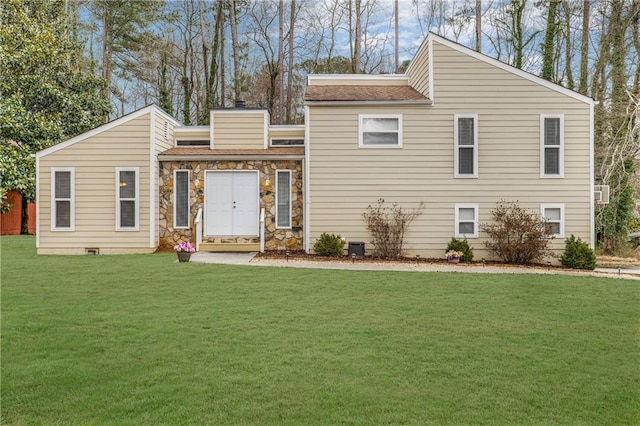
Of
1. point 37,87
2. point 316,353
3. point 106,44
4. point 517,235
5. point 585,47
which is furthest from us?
point 106,44

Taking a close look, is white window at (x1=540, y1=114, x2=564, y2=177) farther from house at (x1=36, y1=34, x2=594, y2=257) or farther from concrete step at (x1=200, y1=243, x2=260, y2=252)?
concrete step at (x1=200, y1=243, x2=260, y2=252)

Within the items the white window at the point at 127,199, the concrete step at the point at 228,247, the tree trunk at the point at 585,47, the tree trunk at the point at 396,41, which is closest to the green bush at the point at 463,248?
the concrete step at the point at 228,247

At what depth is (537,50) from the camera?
20328mm

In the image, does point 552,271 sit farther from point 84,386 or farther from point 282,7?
point 282,7

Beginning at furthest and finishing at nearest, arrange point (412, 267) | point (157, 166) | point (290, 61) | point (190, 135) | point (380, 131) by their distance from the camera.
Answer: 1. point (290, 61)
2. point (190, 135)
3. point (157, 166)
4. point (380, 131)
5. point (412, 267)

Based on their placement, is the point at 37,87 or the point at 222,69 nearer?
the point at 37,87

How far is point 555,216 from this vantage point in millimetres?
11742

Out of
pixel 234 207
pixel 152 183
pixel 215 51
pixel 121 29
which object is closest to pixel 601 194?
pixel 234 207

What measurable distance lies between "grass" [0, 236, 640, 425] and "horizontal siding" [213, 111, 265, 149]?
6.59 meters

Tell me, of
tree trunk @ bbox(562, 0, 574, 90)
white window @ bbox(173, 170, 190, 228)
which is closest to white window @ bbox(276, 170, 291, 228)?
white window @ bbox(173, 170, 190, 228)

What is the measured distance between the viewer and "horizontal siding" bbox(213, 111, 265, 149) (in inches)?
535

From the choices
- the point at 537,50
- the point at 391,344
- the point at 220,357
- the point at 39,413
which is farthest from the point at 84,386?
the point at 537,50

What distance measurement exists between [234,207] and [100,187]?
3.63m

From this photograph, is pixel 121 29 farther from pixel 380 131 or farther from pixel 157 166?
pixel 380 131
